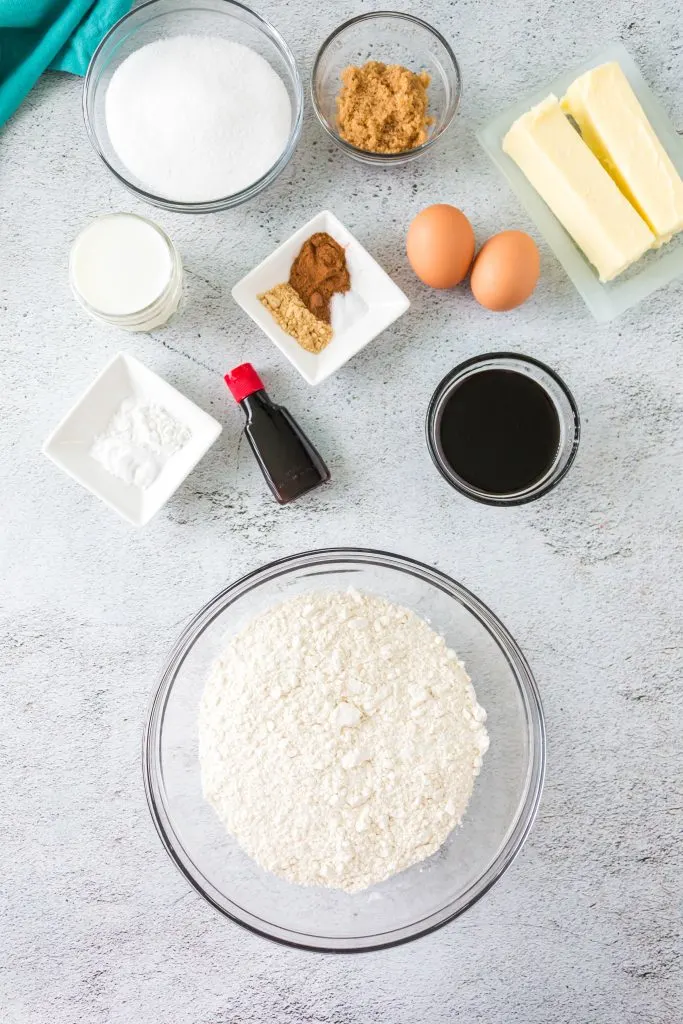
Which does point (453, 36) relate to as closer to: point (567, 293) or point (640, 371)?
point (567, 293)

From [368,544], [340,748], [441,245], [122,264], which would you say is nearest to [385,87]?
[441,245]

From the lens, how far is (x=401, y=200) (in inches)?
49.6

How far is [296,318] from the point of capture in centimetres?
119

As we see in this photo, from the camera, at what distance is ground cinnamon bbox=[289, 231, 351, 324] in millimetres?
1184

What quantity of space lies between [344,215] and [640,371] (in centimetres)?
60

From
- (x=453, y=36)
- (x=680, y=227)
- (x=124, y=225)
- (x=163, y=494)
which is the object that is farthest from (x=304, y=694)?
(x=453, y=36)

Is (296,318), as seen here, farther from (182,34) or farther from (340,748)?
(340,748)

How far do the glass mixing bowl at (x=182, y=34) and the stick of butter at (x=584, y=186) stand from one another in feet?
1.31

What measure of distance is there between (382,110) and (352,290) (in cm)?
30

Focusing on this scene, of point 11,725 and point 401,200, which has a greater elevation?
point 401,200

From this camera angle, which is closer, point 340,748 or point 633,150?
point 340,748

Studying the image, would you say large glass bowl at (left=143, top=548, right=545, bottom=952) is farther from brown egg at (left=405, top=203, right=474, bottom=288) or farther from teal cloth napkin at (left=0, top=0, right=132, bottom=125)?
teal cloth napkin at (left=0, top=0, right=132, bottom=125)

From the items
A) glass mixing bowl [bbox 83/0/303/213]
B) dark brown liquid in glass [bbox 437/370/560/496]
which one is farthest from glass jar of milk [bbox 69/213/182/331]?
dark brown liquid in glass [bbox 437/370/560/496]

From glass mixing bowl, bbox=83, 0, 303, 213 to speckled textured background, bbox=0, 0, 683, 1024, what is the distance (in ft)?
0.17
